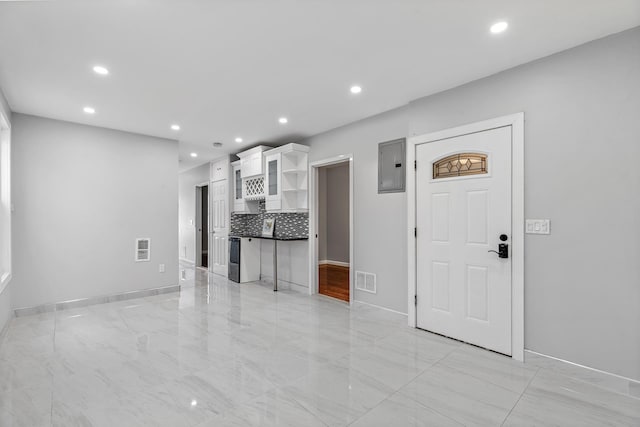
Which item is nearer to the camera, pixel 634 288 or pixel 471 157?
pixel 634 288

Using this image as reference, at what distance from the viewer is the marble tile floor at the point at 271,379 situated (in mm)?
1962

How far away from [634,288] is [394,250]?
2094 mm

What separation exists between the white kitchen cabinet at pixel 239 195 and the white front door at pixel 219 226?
0.16 m

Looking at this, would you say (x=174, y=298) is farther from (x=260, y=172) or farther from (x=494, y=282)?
(x=494, y=282)

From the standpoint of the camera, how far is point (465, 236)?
3.09 m

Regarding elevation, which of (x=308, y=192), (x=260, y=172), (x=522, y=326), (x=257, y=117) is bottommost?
(x=522, y=326)

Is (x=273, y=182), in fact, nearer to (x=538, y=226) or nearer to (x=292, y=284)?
(x=292, y=284)

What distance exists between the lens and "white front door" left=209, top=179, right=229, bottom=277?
21.1 feet

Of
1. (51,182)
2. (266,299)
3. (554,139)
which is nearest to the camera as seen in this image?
(554,139)

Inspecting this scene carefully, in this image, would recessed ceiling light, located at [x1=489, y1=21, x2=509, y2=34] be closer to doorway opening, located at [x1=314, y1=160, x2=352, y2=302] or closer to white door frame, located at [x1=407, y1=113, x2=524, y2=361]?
white door frame, located at [x1=407, y1=113, x2=524, y2=361]

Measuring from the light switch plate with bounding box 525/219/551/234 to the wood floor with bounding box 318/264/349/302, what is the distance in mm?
2651

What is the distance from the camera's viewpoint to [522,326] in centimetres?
269

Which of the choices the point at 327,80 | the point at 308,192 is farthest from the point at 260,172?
the point at 327,80

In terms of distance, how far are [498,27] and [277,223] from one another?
438 centimetres
